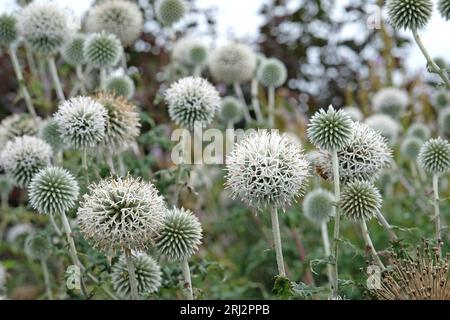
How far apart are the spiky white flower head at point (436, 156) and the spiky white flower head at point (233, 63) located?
2062 mm

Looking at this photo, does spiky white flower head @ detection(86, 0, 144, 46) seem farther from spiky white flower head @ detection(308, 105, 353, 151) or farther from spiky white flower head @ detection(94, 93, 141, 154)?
spiky white flower head @ detection(308, 105, 353, 151)

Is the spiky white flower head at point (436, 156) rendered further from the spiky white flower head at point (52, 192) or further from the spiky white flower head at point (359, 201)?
the spiky white flower head at point (52, 192)

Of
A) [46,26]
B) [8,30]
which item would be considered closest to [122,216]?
[46,26]

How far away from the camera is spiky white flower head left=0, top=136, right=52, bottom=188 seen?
146 inches

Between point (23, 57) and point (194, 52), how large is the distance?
10.4 feet

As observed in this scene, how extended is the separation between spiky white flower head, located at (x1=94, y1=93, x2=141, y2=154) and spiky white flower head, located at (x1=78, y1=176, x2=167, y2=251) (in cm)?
83

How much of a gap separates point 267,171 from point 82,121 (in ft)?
3.96

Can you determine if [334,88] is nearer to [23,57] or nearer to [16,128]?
[23,57]

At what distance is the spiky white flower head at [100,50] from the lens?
4.17 meters

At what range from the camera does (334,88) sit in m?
9.28

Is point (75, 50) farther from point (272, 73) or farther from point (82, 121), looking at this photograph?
point (272, 73)

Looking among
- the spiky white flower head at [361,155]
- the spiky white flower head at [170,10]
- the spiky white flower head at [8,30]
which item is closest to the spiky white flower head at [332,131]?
the spiky white flower head at [361,155]

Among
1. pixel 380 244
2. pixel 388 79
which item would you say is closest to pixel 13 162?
pixel 380 244
